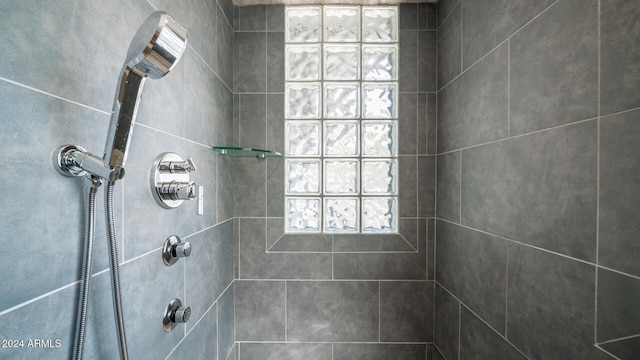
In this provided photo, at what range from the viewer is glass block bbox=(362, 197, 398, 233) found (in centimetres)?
135

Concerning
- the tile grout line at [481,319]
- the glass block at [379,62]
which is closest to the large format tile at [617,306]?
the tile grout line at [481,319]

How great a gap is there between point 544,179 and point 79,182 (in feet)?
3.50

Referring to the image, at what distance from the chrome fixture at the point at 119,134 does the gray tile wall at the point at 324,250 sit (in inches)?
34.8

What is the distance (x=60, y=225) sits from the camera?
17.4 inches

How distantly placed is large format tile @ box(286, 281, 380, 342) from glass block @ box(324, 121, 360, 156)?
673mm

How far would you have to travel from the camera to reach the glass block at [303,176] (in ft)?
4.46

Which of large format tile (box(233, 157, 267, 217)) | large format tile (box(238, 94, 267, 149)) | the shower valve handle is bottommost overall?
large format tile (box(233, 157, 267, 217))

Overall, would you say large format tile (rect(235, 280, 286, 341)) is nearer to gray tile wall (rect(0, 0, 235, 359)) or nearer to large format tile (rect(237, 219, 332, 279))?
large format tile (rect(237, 219, 332, 279))

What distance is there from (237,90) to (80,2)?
0.87 m

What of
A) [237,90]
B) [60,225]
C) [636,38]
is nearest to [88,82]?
[60,225]

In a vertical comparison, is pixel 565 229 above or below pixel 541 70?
below

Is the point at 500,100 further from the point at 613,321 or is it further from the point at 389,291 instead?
the point at 389,291

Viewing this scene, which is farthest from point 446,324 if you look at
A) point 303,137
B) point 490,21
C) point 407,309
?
point 490,21

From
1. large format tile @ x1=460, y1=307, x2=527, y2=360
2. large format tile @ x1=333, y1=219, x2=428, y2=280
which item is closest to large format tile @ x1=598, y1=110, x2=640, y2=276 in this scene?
large format tile @ x1=460, y1=307, x2=527, y2=360
